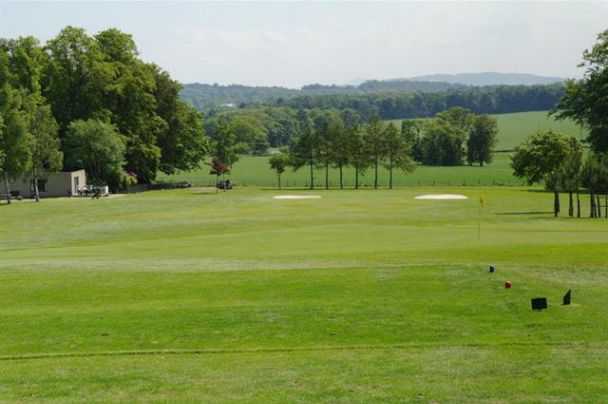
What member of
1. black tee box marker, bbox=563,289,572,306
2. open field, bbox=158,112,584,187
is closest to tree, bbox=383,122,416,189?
open field, bbox=158,112,584,187

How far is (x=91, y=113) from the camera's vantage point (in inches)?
3846

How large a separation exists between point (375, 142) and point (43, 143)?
146 feet

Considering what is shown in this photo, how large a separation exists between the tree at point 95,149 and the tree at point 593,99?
53.1 metres

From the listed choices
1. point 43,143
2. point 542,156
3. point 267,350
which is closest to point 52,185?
point 43,143

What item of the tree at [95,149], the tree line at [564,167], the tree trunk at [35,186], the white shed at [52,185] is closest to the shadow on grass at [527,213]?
the tree line at [564,167]

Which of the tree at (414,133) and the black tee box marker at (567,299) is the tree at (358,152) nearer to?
the tree at (414,133)

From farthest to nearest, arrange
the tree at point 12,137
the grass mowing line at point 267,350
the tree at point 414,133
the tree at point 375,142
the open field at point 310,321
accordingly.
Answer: the tree at point 414,133
the tree at point 375,142
the tree at point 12,137
the grass mowing line at point 267,350
the open field at point 310,321

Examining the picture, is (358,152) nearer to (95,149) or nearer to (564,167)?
(95,149)

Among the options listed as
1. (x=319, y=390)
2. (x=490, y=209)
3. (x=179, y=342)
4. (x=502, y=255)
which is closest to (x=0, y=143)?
(x=490, y=209)

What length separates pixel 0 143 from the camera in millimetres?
76750

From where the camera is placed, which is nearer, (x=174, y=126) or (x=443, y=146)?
(x=174, y=126)

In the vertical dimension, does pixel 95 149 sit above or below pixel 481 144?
below

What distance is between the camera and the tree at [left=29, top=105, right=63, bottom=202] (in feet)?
271

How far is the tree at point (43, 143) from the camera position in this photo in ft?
271
